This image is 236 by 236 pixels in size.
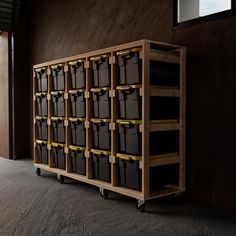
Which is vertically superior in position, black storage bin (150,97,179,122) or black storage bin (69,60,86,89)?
black storage bin (69,60,86,89)

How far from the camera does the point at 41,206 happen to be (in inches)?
140

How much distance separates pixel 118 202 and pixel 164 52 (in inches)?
70.9

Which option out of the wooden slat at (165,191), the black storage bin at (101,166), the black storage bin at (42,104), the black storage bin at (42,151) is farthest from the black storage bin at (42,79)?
the wooden slat at (165,191)

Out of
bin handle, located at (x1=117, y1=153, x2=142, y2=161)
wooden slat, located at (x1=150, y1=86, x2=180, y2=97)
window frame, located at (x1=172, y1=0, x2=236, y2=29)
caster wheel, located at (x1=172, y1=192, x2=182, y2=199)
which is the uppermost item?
window frame, located at (x1=172, y1=0, x2=236, y2=29)

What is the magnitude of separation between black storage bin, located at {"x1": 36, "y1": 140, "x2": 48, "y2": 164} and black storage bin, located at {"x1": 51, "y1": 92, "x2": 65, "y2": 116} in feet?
1.89

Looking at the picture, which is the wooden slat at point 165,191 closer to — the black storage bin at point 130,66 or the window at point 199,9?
the black storage bin at point 130,66

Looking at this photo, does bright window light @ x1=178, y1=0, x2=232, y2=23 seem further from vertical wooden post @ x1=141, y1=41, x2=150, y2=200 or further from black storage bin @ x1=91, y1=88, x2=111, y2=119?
black storage bin @ x1=91, y1=88, x2=111, y2=119

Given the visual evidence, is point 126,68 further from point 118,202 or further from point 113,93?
point 118,202

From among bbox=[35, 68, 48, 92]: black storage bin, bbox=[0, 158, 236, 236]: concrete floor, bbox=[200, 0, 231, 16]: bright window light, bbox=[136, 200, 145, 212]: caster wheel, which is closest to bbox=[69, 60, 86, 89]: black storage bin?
bbox=[35, 68, 48, 92]: black storage bin

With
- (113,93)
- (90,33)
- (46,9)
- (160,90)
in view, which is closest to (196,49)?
(160,90)

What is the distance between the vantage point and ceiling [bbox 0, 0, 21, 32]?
20.4 ft

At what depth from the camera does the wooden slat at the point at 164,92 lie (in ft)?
11.2

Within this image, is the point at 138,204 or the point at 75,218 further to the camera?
the point at 138,204

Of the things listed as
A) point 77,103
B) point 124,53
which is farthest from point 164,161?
point 77,103
